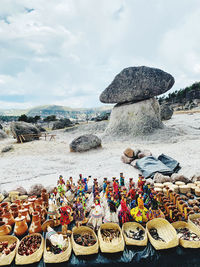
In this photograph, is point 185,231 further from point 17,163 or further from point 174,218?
point 17,163

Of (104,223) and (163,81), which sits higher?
(163,81)

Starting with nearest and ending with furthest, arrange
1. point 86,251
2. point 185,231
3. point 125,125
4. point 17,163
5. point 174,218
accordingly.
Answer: point 86,251 → point 185,231 → point 174,218 → point 17,163 → point 125,125

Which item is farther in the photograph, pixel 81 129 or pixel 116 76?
pixel 81 129

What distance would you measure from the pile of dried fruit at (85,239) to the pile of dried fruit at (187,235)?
1.35 metres

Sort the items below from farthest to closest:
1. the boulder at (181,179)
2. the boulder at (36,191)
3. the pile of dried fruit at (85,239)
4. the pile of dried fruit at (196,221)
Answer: the boulder at (181,179) → the boulder at (36,191) → the pile of dried fruit at (196,221) → the pile of dried fruit at (85,239)

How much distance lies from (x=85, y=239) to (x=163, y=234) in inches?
48.0

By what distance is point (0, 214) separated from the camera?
2.96m

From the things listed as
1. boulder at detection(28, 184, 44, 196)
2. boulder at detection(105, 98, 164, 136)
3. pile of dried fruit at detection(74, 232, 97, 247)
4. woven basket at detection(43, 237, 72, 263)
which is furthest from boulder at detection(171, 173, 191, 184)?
boulder at detection(105, 98, 164, 136)

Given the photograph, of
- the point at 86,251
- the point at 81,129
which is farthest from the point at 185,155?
the point at 81,129

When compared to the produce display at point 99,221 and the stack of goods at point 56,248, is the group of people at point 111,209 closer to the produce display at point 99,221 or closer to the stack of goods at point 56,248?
the produce display at point 99,221

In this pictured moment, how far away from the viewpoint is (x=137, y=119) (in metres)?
13.2

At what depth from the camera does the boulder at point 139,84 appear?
12.7m

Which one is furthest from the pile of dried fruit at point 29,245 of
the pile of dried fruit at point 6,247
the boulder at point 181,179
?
the boulder at point 181,179

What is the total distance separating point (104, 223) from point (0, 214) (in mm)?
1921
